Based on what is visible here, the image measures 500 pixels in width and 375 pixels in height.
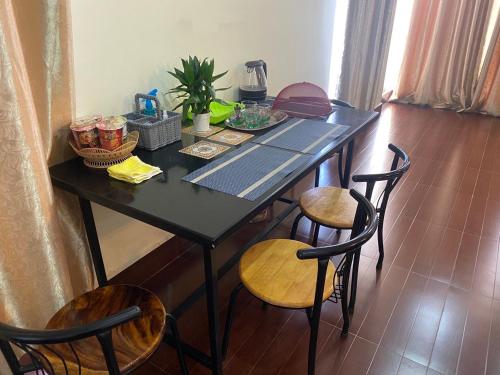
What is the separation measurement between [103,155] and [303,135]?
0.86m

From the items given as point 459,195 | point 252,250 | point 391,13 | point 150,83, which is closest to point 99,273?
point 252,250

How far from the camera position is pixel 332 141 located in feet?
5.29

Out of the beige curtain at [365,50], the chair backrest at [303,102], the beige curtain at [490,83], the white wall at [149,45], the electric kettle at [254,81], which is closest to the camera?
the white wall at [149,45]

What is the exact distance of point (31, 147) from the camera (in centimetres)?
→ 112

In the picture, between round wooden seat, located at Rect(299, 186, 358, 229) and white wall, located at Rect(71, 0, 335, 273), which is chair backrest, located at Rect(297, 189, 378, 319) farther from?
white wall, located at Rect(71, 0, 335, 273)

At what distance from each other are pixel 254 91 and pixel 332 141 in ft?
2.54

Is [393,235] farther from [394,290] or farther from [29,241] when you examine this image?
[29,241]

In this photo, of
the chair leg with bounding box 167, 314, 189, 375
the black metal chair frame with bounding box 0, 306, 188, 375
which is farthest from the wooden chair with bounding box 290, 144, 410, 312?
the black metal chair frame with bounding box 0, 306, 188, 375

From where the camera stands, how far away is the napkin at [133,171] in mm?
1249

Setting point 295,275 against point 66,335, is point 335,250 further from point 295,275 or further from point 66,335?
point 66,335

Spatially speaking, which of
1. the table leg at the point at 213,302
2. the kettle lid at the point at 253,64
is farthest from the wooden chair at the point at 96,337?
the kettle lid at the point at 253,64

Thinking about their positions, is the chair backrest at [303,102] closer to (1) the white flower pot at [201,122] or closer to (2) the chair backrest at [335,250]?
(1) the white flower pot at [201,122]

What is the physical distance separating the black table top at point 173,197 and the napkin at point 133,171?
0.06 feet

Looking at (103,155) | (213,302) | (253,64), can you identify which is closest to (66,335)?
(213,302)
